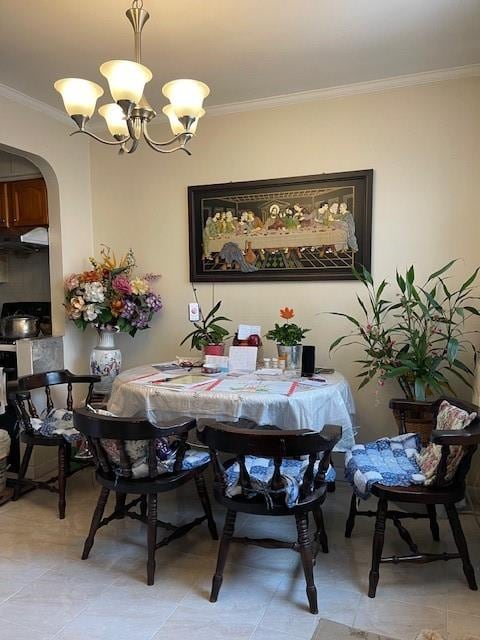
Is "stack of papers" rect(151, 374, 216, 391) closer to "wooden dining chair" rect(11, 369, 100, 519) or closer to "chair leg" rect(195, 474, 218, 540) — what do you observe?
"chair leg" rect(195, 474, 218, 540)

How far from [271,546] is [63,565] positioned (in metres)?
1.02

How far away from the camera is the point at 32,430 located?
2.83 m

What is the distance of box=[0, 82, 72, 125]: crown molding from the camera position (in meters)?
3.05

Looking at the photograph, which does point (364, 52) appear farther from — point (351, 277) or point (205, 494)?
point (205, 494)

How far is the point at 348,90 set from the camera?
10.1 feet

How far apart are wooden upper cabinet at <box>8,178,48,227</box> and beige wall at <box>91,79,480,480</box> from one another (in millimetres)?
397

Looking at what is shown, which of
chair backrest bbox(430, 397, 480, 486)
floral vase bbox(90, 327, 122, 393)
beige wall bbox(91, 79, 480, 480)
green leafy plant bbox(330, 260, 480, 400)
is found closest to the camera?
chair backrest bbox(430, 397, 480, 486)

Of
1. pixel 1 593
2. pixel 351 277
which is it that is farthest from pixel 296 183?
pixel 1 593

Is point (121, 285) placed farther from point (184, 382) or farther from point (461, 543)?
point (461, 543)

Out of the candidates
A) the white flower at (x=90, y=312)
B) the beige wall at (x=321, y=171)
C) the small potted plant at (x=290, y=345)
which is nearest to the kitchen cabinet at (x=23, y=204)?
the beige wall at (x=321, y=171)

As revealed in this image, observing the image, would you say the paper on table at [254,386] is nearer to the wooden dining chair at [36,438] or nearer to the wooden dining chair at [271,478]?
the wooden dining chair at [271,478]

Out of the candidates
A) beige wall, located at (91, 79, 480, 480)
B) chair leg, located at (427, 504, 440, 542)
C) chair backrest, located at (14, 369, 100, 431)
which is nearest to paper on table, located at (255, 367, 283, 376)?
beige wall, located at (91, 79, 480, 480)

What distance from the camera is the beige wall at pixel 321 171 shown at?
9.55 ft

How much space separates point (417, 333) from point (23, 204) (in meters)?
2.96
